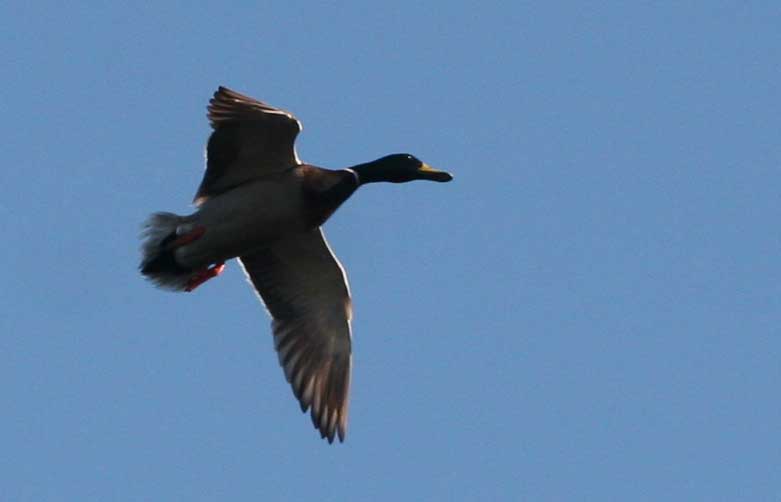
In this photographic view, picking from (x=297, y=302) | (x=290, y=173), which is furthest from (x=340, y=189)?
(x=297, y=302)

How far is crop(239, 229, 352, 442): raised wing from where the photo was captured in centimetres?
1483

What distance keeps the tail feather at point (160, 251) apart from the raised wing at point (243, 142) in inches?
12.3

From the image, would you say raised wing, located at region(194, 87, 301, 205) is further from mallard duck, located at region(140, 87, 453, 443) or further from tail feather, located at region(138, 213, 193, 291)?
tail feather, located at region(138, 213, 193, 291)

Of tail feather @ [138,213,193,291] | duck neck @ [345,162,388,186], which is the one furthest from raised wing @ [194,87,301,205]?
duck neck @ [345,162,388,186]

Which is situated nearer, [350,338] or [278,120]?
[278,120]

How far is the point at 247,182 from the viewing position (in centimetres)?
1436

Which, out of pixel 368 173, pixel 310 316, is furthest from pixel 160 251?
pixel 368 173

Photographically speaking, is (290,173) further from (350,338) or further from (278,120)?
(350,338)

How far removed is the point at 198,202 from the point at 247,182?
450 mm

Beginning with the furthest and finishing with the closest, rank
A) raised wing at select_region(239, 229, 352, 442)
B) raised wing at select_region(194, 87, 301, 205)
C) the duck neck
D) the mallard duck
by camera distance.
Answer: the duck neck < raised wing at select_region(239, 229, 352, 442) < the mallard duck < raised wing at select_region(194, 87, 301, 205)

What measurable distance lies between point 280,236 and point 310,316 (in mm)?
1090

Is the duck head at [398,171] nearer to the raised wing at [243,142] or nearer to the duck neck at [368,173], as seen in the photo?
the duck neck at [368,173]

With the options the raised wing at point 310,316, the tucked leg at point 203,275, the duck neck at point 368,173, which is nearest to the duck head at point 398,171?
the duck neck at point 368,173

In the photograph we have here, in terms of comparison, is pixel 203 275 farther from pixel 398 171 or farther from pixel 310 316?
pixel 398 171
